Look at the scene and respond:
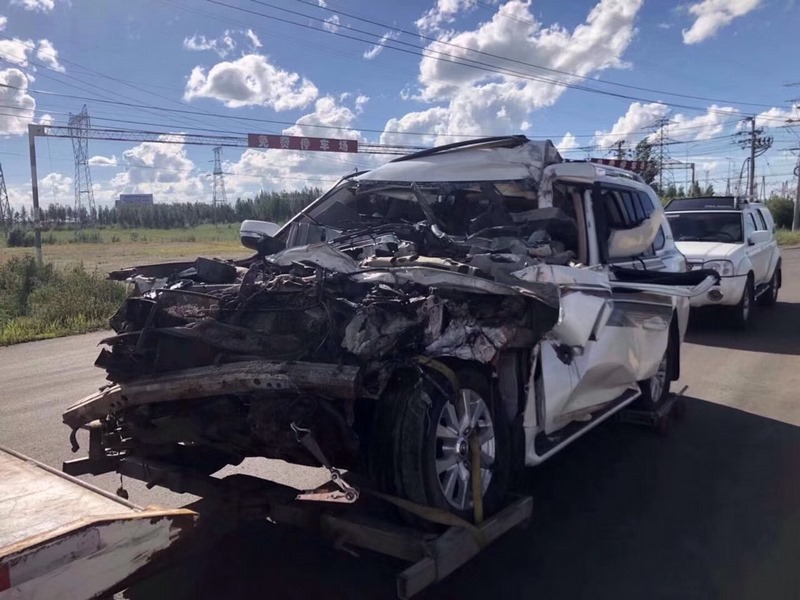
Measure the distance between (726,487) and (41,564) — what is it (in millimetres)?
4366

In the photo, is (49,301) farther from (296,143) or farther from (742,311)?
(296,143)

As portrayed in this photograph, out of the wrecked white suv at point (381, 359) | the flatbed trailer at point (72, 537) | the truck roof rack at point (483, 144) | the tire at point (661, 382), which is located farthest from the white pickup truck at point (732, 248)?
the flatbed trailer at point (72, 537)

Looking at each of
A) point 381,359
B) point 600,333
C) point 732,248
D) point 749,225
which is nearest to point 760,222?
point 749,225

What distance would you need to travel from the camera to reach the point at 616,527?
4312 millimetres

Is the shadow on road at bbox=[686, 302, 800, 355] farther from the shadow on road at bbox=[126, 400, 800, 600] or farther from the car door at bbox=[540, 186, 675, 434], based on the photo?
the shadow on road at bbox=[126, 400, 800, 600]

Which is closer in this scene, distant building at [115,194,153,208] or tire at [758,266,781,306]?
tire at [758,266,781,306]

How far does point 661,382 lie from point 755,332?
616 centimetres

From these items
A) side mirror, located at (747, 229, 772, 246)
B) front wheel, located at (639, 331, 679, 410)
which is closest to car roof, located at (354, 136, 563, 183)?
front wheel, located at (639, 331, 679, 410)

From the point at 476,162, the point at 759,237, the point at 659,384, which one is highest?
the point at 476,162

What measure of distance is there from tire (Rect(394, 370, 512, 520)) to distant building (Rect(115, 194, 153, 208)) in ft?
410

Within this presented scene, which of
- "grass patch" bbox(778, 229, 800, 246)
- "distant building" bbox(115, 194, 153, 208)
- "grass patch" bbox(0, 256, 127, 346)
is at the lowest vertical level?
"grass patch" bbox(778, 229, 800, 246)

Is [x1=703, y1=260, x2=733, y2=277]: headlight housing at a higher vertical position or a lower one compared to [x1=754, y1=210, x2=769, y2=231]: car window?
lower

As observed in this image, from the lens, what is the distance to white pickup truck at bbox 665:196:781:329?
11.4m

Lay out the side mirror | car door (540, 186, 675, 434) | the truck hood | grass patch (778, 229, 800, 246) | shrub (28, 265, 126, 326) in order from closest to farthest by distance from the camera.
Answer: car door (540, 186, 675, 434)
the truck hood
the side mirror
shrub (28, 265, 126, 326)
grass patch (778, 229, 800, 246)
